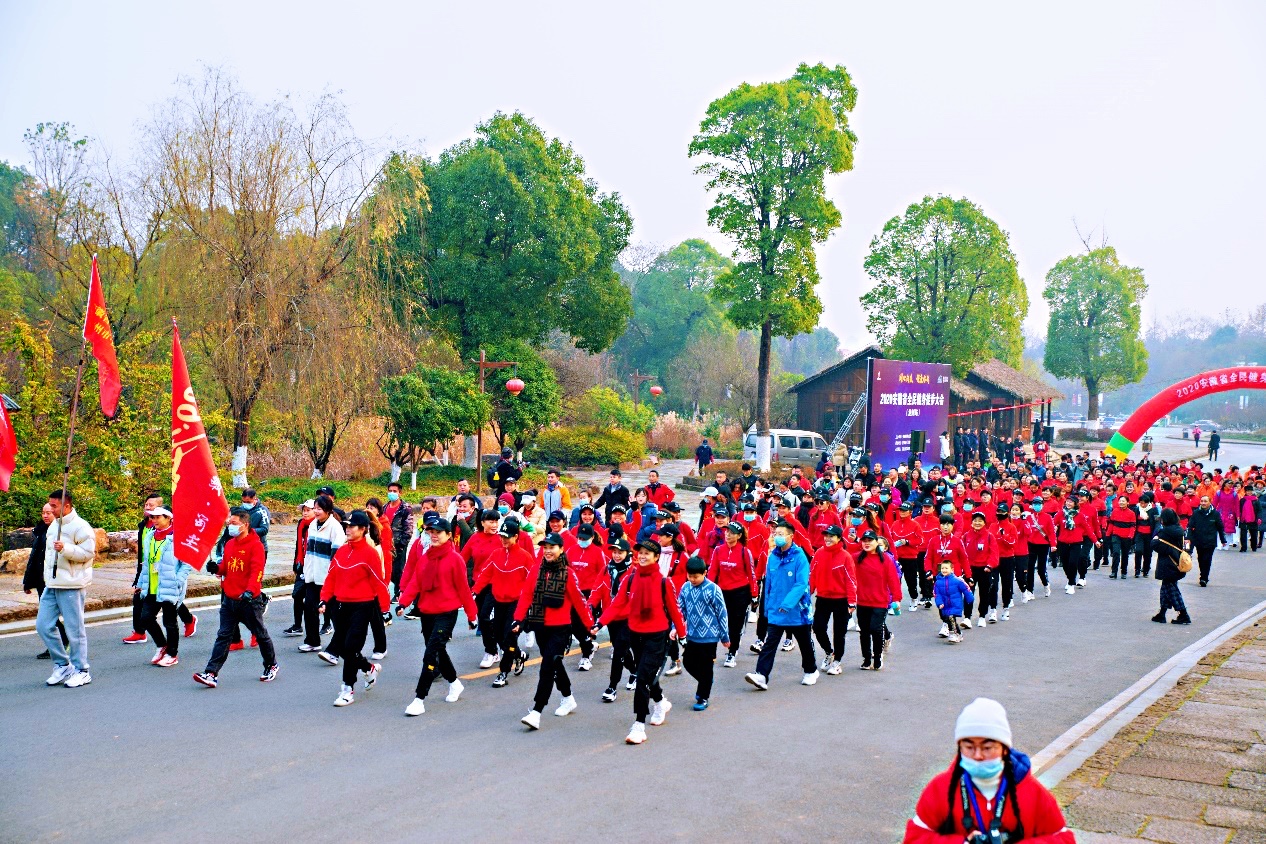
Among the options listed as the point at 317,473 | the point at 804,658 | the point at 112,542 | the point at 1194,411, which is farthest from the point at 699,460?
the point at 1194,411

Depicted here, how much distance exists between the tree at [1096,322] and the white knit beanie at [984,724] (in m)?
72.3

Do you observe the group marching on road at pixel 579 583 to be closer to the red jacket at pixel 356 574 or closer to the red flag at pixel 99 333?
the red jacket at pixel 356 574

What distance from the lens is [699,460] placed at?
119 feet

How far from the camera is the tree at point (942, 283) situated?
51.4 metres

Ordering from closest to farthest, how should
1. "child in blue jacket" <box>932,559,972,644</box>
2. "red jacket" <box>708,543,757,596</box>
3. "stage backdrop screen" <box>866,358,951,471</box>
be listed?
"red jacket" <box>708,543,757,596</box> < "child in blue jacket" <box>932,559,972,644</box> < "stage backdrop screen" <box>866,358,951,471</box>

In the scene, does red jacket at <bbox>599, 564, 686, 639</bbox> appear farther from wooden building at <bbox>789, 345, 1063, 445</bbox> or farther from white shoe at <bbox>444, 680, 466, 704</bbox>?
wooden building at <bbox>789, 345, 1063, 445</bbox>

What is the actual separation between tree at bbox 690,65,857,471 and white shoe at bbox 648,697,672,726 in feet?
A: 98.0

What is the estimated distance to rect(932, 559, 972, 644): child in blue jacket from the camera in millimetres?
13766

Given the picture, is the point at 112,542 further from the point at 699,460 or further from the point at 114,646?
the point at 699,460

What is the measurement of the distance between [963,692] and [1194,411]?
120 metres

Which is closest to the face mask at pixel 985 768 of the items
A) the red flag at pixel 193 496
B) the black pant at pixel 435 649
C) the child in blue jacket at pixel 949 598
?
the black pant at pixel 435 649

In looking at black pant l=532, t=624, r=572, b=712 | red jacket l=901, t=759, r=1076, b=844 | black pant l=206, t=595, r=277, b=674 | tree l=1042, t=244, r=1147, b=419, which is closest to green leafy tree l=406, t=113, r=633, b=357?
black pant l=206, t=595, r=277, b=674

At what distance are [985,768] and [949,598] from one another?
996 cm

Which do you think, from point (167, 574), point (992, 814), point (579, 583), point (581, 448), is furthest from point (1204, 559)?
point (581, 448)
